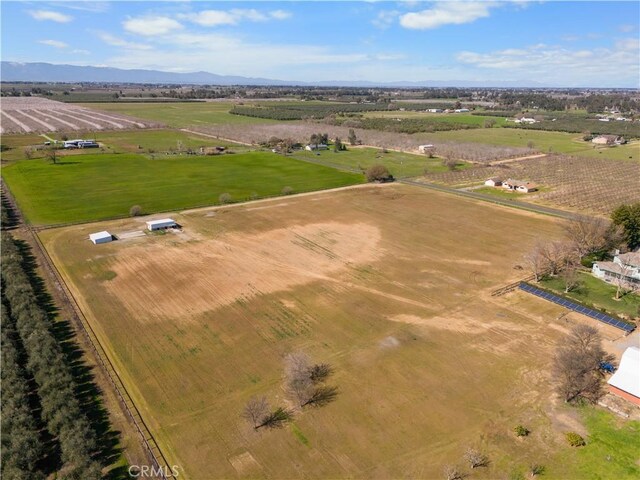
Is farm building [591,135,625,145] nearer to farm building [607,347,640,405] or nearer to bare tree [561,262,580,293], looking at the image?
bare tree [561,262,580,293]

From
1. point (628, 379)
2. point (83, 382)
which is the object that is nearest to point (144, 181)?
point (83, 382)

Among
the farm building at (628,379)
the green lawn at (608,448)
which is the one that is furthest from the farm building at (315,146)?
the green lawn at (608,448)

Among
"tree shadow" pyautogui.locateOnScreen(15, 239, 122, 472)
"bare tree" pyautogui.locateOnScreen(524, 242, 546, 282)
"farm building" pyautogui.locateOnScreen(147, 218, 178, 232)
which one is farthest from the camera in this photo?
"farm building" pyautogui.locateOnScreen(147, 218, 178, 232)

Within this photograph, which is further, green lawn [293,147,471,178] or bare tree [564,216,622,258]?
green lawn [293,147,471,178]

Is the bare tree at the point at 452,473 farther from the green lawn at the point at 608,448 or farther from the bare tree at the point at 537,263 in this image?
the bare tree at the point at 537,263

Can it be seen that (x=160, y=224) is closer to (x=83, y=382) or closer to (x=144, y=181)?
(x=144, y=181)

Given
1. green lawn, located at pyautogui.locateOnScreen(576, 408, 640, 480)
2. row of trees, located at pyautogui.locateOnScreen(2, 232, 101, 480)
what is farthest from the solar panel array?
row of trees, located at pyautogui.locateOnScreen(2, 232, 101, 480)
